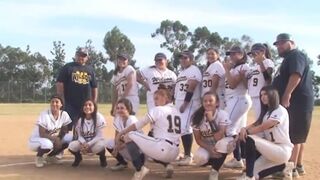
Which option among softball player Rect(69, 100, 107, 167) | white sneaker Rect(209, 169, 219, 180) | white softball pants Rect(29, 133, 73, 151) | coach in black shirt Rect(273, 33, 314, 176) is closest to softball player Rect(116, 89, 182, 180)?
white sneaker Rect(209, 169, 219, 180)

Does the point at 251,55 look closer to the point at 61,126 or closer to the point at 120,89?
the point at 120,89

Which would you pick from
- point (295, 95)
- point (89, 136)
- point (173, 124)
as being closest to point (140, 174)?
point (173, 124)

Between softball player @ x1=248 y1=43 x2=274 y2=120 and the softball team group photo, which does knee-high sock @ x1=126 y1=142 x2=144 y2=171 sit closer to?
the softball team group photo

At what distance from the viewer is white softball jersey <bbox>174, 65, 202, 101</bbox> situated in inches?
332

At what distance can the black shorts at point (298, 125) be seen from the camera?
7.31m

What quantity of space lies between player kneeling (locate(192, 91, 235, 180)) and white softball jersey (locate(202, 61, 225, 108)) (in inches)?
46.5

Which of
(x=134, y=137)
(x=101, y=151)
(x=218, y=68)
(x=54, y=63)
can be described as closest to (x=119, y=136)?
(x=134, y=137)

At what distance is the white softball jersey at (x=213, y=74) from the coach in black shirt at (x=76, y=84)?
2.02 m

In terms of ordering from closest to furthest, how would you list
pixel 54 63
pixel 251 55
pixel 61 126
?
pixel 251 55 → pixel 61 126 → pixel 54 63

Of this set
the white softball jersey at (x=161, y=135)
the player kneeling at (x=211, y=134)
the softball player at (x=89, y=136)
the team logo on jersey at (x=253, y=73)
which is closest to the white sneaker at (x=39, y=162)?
the softball player at (x=89, y=136)

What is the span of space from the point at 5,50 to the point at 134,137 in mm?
63528

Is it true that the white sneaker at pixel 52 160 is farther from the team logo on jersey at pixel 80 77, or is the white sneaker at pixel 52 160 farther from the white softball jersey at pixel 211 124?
the white softball jersey at pixel 211 124

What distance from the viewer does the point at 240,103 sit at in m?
8.08

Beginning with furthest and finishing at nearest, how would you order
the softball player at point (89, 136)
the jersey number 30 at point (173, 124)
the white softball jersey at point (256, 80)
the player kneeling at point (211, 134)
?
the softball player at point (89, 136), the white softball jersey at point (256, 80), the jersey number 30 at point (173, 124), the player kneeling at point (211, 134)
